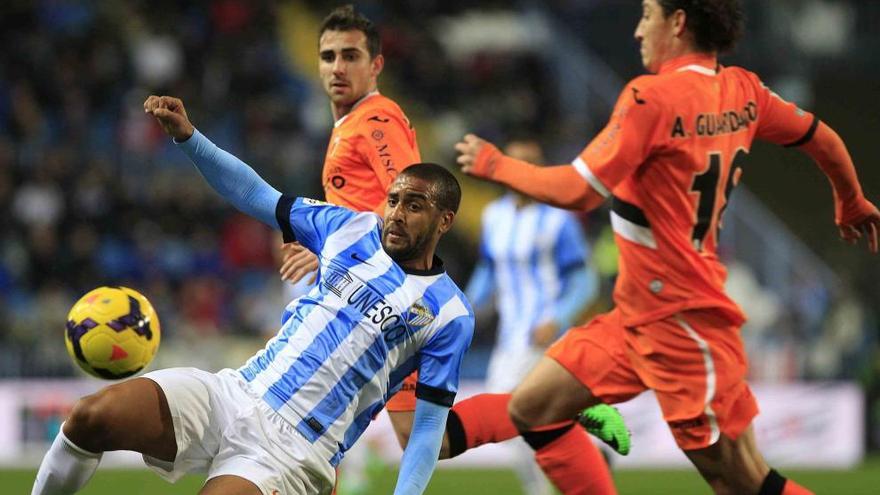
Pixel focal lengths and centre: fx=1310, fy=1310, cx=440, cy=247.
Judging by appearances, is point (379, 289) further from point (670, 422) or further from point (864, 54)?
point (864, 54)

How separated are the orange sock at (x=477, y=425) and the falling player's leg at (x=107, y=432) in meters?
1.49

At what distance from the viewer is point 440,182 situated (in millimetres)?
4754

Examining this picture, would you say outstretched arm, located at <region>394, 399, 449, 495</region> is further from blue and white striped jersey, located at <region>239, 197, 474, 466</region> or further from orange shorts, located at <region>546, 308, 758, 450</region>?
orange shorts, located at <region>546, 308, 758, 450</region>

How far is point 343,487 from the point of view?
8.96 metres

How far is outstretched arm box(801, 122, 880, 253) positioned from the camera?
17.8 feet

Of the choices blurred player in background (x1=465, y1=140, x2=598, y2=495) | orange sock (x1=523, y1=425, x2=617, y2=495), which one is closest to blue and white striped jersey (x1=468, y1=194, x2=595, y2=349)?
blurred player in background (x1=465, y1=140, x2=598, y2=495)

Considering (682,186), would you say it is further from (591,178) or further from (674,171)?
(591,178)

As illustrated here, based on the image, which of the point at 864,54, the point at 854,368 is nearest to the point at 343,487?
the point at 854,368

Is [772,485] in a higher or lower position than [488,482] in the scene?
higher

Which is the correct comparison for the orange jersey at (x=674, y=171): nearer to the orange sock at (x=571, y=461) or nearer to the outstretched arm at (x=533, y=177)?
the outstretched arm at (x=533, y=177)

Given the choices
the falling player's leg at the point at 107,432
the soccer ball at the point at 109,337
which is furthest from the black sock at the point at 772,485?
the soccer ball at the point at 109,337

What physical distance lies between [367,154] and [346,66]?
0.52 metres

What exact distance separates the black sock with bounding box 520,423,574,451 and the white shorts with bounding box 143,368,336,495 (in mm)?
1196

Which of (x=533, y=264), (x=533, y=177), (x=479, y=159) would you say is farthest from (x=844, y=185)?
(x=533, y=264)
